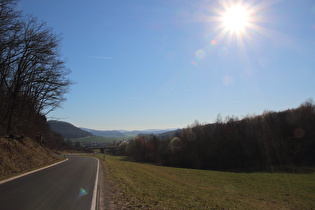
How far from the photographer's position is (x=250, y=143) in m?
63.6

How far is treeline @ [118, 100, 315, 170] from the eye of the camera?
56.5m

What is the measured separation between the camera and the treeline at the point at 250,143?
5648 centimetres

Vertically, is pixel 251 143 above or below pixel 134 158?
above

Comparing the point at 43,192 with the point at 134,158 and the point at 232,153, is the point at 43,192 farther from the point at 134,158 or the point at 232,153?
the point at 134,158

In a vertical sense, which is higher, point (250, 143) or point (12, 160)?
point (250, 143)

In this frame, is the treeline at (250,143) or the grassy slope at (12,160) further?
the treeline at (250,143)

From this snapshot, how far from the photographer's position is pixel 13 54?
63.5 ft

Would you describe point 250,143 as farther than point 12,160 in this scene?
Yes

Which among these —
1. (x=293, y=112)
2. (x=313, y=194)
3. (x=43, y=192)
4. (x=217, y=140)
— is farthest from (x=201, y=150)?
(x=43, y=192)

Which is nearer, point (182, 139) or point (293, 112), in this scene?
point (293, 112)

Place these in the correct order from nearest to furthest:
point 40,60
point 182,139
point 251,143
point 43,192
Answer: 1. point 43,192
2. point 40,60
3. point 251,143
4. point 182,139

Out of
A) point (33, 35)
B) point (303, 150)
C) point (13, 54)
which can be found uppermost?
point (33, 35)

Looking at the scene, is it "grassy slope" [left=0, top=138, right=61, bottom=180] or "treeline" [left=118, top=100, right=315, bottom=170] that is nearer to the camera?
"grassy slope" [left=0, top=138, right=61, bottom=180]

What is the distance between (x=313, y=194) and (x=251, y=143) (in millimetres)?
44611
